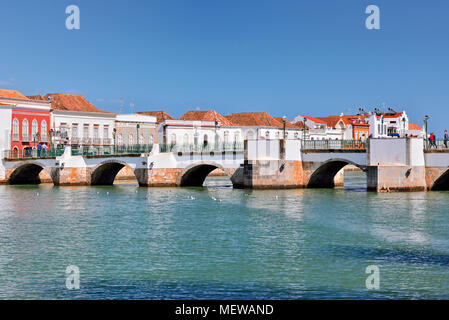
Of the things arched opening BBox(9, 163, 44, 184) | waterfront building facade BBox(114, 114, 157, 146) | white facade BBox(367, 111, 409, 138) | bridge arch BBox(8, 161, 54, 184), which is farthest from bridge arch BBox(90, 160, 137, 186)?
white facade BBox(367, 111, 409, 138)

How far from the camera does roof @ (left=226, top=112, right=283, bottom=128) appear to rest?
9719 centimetres

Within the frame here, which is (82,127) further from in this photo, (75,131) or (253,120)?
(253,120)

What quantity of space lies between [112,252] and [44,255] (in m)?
2.16

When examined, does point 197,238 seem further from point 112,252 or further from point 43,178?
point 43,178

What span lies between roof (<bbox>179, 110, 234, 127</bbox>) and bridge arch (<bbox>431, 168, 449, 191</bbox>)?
48.6 m

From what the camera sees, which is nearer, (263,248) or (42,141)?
(263,248)

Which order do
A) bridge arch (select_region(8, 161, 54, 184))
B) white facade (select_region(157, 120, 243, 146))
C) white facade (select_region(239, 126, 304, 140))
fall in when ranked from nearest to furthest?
bridge arch (select_region(8, 161, 54, 184)) < white facade (select_region(157, 120, 243, 146)) < white facade (select_region(239, 126, 304, 140))

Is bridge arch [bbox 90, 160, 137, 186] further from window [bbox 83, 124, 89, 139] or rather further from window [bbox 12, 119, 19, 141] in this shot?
window [bbox 83, 124, 89, 139]

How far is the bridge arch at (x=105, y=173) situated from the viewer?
58156 mm
